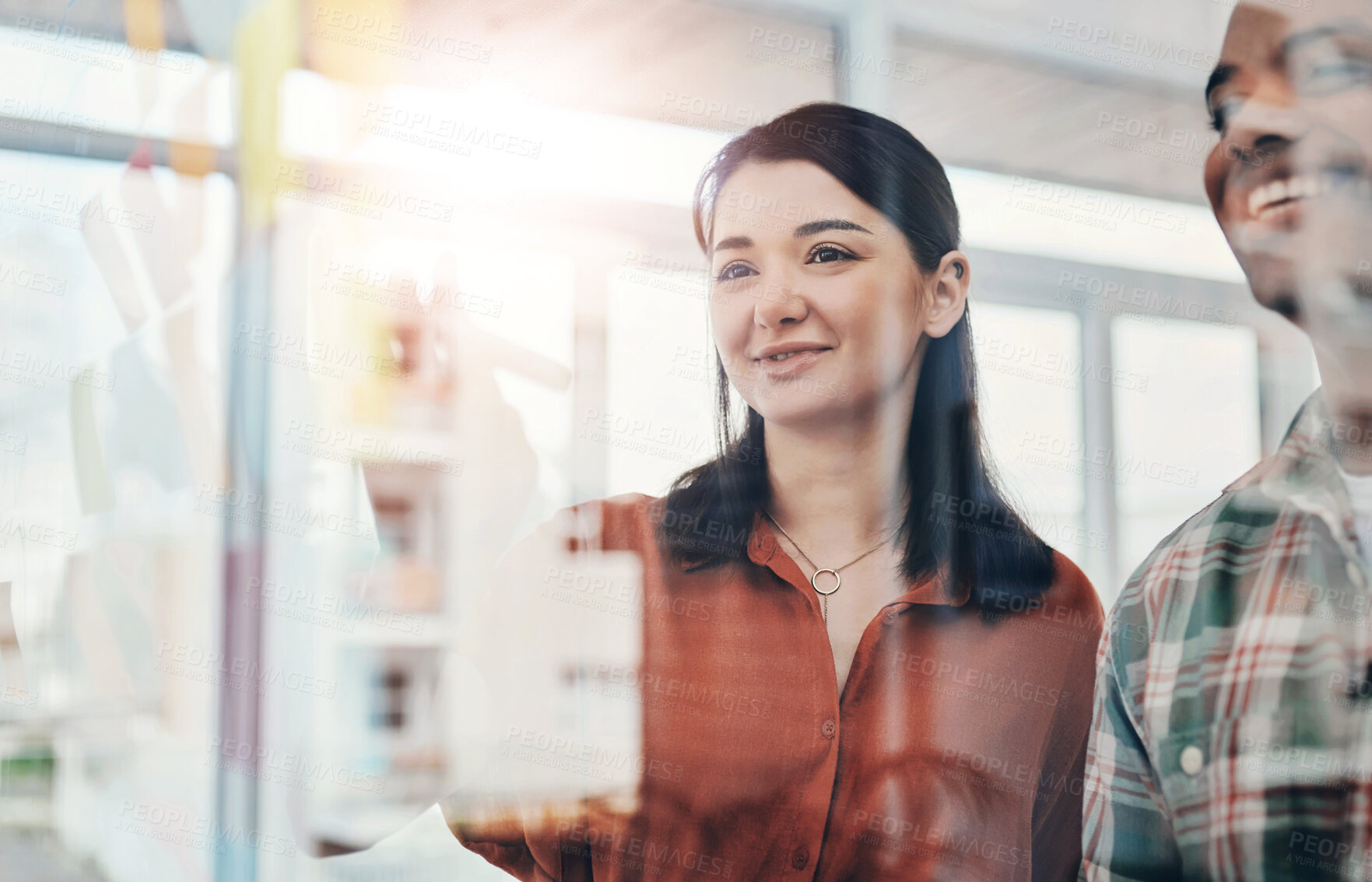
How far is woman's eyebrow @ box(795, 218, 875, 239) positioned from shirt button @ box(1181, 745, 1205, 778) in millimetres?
742

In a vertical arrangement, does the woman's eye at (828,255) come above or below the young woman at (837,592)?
above

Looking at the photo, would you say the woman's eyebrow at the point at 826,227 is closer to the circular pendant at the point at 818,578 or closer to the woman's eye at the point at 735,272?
the woman's eye at the point at 735,272

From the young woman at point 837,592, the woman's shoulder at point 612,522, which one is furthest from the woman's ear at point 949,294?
the woman's shoulder at point 612,522

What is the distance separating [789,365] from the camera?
3.67ft

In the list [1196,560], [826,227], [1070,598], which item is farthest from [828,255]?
[1196,560]

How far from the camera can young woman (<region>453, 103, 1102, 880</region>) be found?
1.08 meters

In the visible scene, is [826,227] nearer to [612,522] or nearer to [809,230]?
[809,230]

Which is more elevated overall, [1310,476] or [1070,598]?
[1310,476]

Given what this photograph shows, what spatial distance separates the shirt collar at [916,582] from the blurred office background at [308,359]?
0.11m

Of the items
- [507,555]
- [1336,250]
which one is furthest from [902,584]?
[1336,250]

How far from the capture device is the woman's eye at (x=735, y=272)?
3.68ft

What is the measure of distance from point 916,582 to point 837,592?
102mm

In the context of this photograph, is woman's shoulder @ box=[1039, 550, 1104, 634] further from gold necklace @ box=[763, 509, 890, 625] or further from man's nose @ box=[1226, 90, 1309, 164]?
man's nose @ box=[1226, 90, 1309, 164]

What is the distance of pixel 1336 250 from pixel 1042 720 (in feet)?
2.49
